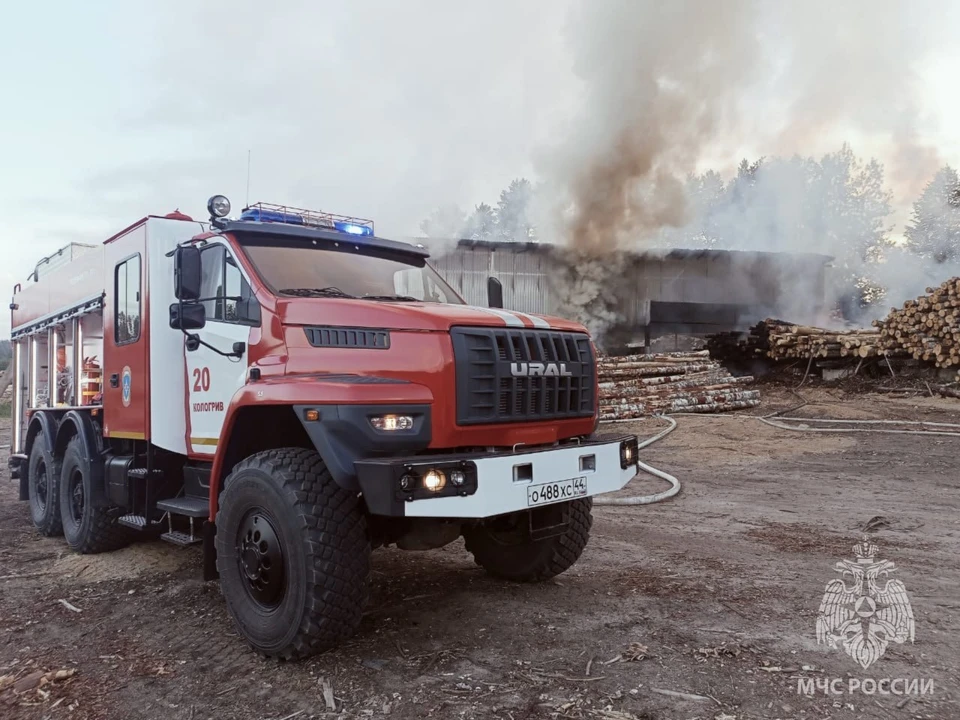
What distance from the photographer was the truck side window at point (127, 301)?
5871 mm

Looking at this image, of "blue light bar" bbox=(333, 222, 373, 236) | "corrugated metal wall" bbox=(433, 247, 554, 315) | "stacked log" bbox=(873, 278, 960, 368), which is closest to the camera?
"blue light bar" bbox=(333, 222, 373, 236)

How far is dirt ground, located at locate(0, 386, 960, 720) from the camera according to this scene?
347 centimetres

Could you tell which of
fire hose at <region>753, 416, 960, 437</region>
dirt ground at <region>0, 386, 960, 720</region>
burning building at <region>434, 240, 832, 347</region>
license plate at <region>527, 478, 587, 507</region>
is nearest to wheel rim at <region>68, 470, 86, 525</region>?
dirt ground at <region>0, 386, 960, 720</region>

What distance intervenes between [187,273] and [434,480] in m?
2.42

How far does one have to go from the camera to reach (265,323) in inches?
174

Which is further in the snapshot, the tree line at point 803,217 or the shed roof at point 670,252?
the tree line at point 803,217

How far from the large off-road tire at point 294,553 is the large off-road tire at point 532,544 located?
3.86 ft

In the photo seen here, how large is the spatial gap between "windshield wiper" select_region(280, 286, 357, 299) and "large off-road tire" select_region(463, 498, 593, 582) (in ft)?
5.84

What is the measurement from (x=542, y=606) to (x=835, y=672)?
5.91 ft

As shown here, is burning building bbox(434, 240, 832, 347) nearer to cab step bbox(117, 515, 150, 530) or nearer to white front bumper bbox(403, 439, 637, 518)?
cab step bbox(117, 515, 150, 530)

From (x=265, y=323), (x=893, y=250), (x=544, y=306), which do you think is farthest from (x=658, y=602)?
(x=893, y=250)

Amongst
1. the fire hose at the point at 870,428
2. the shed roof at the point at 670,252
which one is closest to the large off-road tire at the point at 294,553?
the fire hose at the point at 870,428

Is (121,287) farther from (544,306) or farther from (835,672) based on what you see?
(544,306)

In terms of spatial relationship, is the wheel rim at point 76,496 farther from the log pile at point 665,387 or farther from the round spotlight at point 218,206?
the log pile at point 665,387
